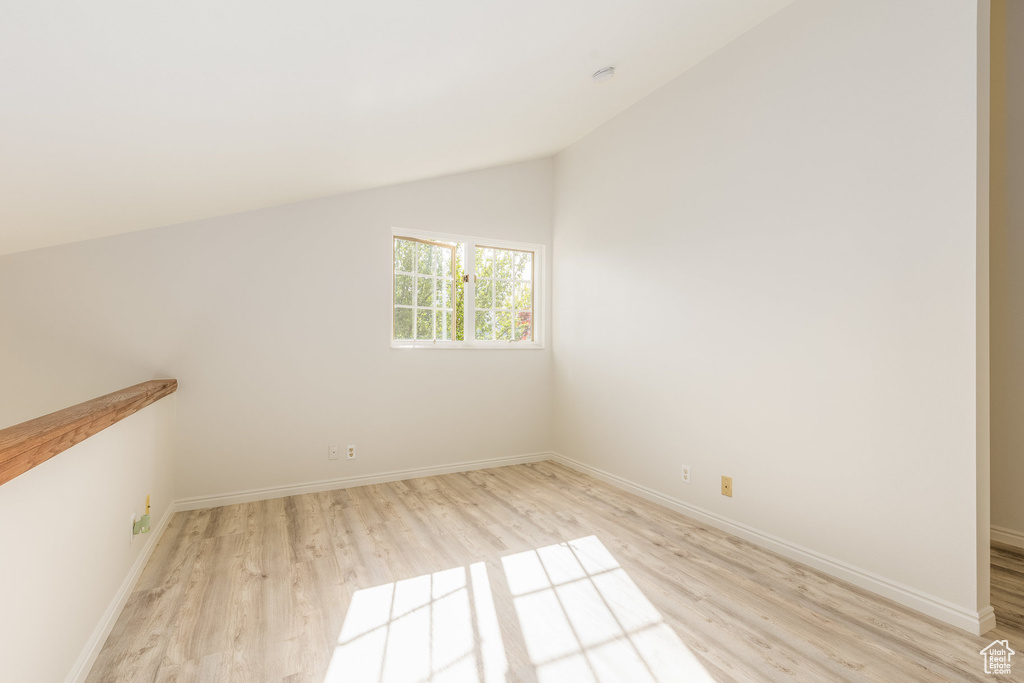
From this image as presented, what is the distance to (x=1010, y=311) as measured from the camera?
267 cm

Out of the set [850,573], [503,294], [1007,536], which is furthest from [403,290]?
[1007,536]

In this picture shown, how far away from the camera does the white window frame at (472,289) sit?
3908 millimetres

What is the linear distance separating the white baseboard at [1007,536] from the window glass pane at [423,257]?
13.3 feet

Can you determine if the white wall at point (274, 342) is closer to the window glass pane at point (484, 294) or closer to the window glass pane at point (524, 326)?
the window glass pane at point (524, 326)

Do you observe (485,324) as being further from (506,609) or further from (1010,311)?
(1010,311)

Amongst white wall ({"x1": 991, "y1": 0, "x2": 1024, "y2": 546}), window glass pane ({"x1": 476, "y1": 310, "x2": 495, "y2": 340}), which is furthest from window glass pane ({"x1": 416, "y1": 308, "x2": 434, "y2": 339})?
white wall ({"x1": 991, "y1": 0, "x2": 1024, "y2": 546})

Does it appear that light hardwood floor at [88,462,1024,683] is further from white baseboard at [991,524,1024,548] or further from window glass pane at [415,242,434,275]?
window glass pane at [415,242,434,275]

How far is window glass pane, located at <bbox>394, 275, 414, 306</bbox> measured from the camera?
12.9 ft

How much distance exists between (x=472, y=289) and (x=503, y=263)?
0.43 metres

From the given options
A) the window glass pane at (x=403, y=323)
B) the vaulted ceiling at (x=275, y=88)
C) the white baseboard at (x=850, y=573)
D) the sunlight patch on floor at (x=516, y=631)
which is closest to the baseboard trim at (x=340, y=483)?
the window glass pane at (x=403, y=323)

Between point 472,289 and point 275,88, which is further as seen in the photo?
point 472,289

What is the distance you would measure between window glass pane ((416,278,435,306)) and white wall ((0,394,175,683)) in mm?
2138

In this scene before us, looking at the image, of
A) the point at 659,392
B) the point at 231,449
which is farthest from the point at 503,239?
the point at 231,449

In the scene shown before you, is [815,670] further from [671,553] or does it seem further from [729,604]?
[671,553]
